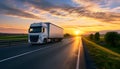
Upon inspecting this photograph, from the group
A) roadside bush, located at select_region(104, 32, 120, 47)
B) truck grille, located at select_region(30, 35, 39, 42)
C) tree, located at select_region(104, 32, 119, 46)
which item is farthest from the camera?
tree, located at select_region(104, 32, 119, 46)


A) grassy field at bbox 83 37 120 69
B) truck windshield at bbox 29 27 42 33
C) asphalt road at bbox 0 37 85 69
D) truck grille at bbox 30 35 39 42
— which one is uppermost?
truck windshield at bbox 29 27 42 33

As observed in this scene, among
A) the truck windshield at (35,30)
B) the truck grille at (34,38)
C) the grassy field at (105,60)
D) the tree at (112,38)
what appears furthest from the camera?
the tree at (112,38)

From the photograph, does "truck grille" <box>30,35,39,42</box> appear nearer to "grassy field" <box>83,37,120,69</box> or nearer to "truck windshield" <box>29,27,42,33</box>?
"truck windshield" <box>29,27,42,33</box>

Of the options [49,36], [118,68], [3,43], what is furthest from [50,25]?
[118,68]

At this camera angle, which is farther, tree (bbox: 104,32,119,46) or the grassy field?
tree (bbox: 104,32,119,46)

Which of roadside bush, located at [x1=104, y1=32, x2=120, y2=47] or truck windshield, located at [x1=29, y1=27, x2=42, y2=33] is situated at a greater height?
truck windshield, located at [x1=29, y1=27, x2=42, y2=33]

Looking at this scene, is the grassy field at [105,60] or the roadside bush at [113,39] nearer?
the grassy field at [105,60]

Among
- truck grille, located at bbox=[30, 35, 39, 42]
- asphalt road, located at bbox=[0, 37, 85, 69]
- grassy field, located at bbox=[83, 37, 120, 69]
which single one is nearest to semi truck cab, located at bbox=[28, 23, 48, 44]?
truck grille, located at bbox=[30, 35, 39, 42]

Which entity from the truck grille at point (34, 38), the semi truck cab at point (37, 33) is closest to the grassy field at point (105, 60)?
the semi truck cab at point (37, 33)

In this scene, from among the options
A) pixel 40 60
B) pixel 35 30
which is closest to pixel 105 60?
pixel 40 60

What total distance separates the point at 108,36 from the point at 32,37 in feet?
139

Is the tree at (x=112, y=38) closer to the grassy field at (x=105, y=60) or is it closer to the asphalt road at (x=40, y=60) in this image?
the grassy field at (x=105, y=60)

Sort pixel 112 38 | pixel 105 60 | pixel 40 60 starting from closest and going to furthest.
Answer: pixel 40 60
pixel 105 60
pixel 112 38

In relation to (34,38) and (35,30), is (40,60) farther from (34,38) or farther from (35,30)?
Answer: (35,30)
